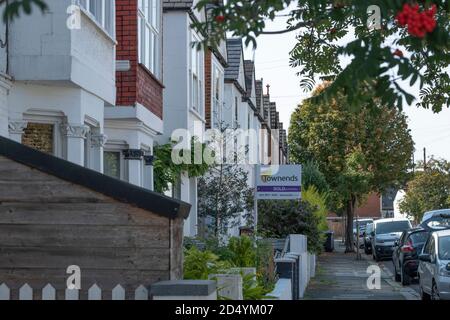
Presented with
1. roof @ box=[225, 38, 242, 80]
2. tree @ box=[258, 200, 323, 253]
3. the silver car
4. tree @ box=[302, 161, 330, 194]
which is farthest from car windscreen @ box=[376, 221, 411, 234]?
the silver car

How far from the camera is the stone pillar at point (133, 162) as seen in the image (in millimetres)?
16641

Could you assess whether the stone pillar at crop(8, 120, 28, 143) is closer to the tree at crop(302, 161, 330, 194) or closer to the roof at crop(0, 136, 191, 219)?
the roof at crop(0, 136, 191, 219)

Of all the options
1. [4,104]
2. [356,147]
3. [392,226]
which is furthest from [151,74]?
[356,147]

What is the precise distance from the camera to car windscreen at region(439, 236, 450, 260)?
17375 millimetres

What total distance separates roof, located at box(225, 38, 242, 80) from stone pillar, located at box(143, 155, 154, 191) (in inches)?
653

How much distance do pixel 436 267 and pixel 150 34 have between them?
6.63m

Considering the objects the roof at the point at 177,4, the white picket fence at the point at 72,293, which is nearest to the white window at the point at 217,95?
the roof at the point at 177,4

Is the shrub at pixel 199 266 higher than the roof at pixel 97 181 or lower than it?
lower

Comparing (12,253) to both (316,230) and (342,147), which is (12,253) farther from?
(342,147)

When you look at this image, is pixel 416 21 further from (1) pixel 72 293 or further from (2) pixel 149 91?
(2) pixel 149 91

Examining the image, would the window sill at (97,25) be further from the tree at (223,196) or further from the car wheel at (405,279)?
the car wheel at (405,279)

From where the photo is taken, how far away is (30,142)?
12.8m

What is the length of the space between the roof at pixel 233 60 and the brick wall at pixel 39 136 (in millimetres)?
21673

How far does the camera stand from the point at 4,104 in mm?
11648
